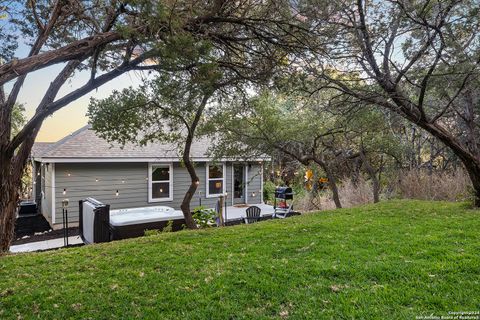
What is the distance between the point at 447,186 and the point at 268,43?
792 cm

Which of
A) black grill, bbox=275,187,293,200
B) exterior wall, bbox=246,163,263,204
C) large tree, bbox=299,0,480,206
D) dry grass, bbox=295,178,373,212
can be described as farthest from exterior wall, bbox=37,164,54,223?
dry grass, bbox=295,178,373,212

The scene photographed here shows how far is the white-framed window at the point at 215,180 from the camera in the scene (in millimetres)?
13148

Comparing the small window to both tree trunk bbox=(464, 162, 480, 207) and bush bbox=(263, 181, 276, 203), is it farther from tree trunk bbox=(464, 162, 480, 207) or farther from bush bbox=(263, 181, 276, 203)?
tree trunk bbox=(464, 162, 480, 207)

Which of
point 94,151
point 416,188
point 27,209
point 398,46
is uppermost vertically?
point 398,46

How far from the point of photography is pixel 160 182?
12.2 meters

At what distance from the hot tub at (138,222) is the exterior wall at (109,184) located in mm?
2067

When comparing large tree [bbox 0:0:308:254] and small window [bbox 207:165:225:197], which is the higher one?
large tree [bbox 0:0:308:254]

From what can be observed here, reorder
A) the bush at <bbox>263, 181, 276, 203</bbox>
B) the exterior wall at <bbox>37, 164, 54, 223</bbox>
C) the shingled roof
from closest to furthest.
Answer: the shingled roof, the exterior wall at <bbox>37, 164, 54, 223</bbox>, the bush at <bbox>263, 181, 276, 203</bbox>

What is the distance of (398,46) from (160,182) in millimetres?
9290

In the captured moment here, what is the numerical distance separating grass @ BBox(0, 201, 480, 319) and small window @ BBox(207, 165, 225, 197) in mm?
7841

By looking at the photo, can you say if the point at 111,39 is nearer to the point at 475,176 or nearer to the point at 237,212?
the point at 475,176

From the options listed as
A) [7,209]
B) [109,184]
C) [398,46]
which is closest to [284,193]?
[109,184]

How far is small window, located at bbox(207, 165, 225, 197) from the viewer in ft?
43.4

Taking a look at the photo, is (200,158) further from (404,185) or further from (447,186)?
(447,186)
